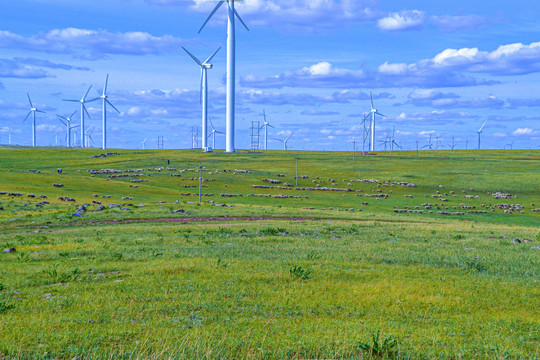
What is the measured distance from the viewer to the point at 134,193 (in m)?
91.8

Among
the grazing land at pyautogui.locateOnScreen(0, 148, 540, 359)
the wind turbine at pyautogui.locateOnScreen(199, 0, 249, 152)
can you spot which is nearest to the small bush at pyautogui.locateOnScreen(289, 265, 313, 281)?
the grazing land at pyautogui.locateOnScreen(0, 148, 540, 359)

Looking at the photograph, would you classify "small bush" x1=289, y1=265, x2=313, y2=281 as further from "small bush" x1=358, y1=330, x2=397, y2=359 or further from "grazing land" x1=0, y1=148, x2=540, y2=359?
"small bush" x1=358, y1=330, x2=397, y2=359

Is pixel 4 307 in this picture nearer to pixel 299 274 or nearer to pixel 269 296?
pixel 269 296

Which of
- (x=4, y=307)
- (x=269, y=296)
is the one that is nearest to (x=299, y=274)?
(x=269, y=296)

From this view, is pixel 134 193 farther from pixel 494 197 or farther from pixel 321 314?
pixel 321 314

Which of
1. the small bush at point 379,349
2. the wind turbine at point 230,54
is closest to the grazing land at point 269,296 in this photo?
the small bush at point 379,349

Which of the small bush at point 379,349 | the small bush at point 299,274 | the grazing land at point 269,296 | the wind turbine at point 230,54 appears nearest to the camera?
the small bush at point 379,349

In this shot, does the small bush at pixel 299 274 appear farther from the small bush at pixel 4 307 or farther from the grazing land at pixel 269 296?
the small bush at pixel 4 307

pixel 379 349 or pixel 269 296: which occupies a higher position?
pixel 379 349

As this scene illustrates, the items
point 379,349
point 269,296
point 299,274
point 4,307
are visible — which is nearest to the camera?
point 379,349

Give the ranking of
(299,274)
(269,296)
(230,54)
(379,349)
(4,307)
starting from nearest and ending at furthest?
(379,349) < (4,307) < (269,296) < (299,274) < (230,54)

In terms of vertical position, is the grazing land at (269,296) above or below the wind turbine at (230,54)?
below

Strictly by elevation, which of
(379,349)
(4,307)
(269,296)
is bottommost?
(269,296)

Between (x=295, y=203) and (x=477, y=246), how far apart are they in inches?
2263
